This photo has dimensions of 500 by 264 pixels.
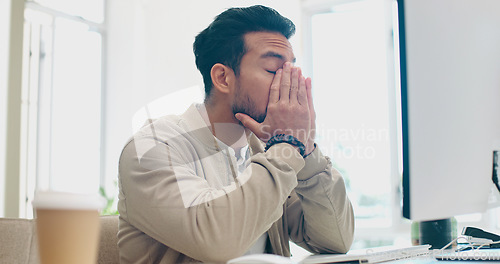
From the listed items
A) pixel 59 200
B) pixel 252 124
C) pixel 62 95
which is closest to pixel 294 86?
pixel 252 124

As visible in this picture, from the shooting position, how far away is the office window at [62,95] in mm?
3410

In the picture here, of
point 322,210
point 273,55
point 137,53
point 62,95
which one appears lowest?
point 322,210

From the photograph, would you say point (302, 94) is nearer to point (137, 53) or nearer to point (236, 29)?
point (236, 29)

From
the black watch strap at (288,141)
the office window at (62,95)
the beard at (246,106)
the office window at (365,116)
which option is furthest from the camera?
the office window at (365,116)

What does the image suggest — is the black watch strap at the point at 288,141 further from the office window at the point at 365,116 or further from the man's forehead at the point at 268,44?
the office window at the point at 365,116

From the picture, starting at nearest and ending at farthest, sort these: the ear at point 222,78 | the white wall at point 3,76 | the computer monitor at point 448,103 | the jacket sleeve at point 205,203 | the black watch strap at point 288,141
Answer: the computer monitor at point 448,103 < the jacket sleeve at point 205,203 < the black watch strap at point 288,141 < the ear at point 222,78 < the white wall at point 3,76

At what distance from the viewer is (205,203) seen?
83 cm

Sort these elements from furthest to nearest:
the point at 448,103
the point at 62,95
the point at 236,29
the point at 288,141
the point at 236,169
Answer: the point at 62,95 → the point at 236,29 → the point at 236,169 → the point at 288,141 → the point at 448,103

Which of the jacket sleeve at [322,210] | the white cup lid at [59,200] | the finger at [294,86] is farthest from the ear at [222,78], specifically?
the white cup lid at [59,200]

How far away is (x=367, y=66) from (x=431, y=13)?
9.93 ft

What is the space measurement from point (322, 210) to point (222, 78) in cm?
44

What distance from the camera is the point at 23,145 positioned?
10.8 feet

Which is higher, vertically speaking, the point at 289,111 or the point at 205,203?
the point at 289,111

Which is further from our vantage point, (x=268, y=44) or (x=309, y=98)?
(x=268, y=44)
